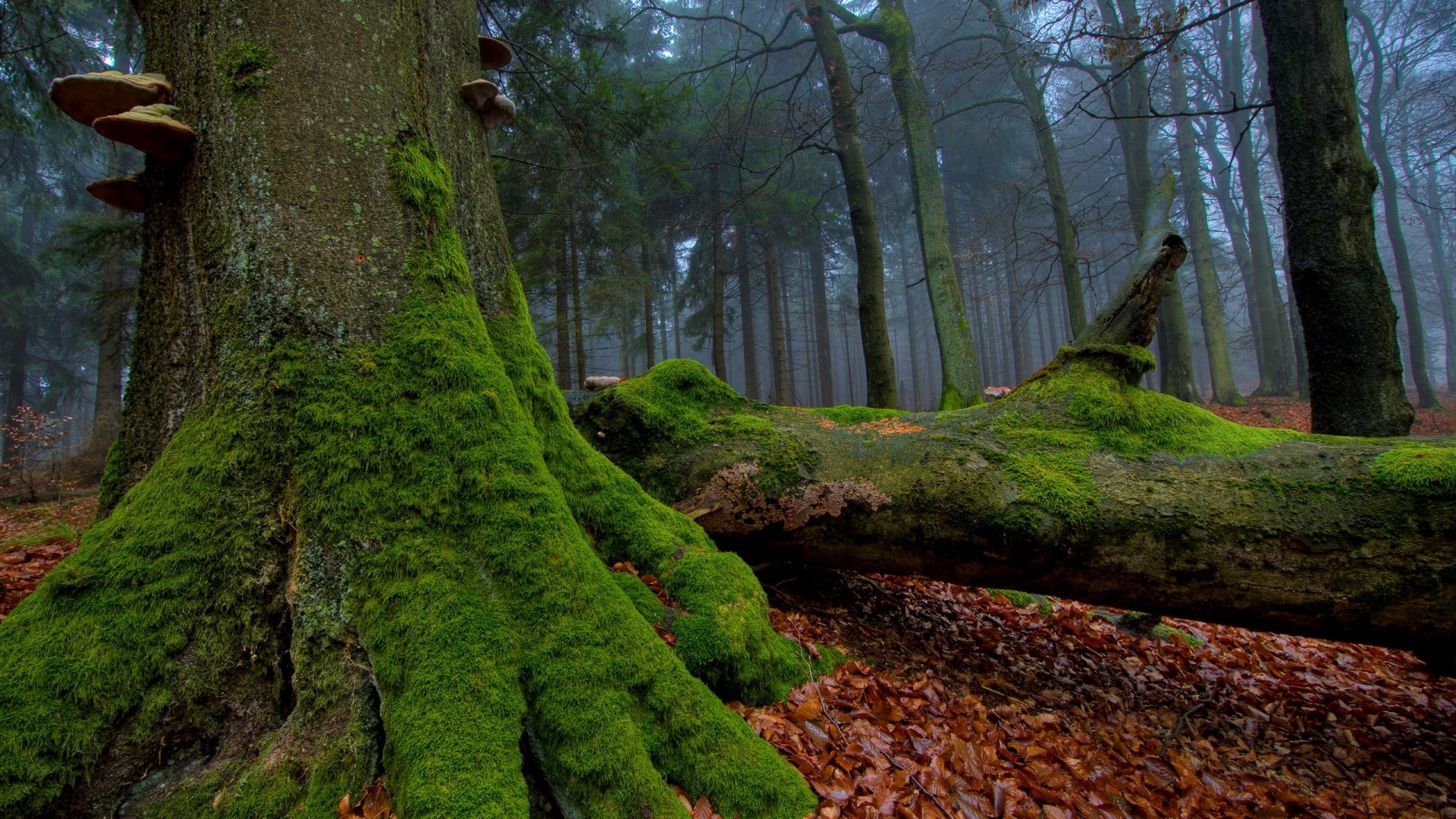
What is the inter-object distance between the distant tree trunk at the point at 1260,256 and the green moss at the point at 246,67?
2267 centimetres

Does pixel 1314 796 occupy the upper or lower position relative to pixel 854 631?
lower

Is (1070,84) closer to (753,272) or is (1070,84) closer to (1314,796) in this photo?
(753,272)

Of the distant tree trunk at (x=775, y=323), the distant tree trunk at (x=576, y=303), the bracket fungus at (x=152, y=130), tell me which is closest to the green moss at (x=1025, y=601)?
the bracket fungus at (x=152, y=130)

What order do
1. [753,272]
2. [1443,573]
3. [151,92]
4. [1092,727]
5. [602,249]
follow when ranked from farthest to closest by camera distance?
[753,272] < [602,249] < [1092,727] < [1443,573] < [151,92]

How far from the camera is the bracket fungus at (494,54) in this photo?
138 inches

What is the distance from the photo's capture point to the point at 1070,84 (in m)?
23.1

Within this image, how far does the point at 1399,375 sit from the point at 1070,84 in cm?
2468

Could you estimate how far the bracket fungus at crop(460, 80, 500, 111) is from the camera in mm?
3096

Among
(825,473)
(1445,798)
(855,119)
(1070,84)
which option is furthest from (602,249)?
(1070,84)

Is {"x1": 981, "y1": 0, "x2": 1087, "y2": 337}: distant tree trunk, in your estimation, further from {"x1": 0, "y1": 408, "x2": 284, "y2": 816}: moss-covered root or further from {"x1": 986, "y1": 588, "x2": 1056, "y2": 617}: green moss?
{"x1": 0, "y1": 408, "x2": 284, "y2": 816}: moss-covered root

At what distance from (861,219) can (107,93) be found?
28.8ft

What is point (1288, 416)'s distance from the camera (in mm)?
13688

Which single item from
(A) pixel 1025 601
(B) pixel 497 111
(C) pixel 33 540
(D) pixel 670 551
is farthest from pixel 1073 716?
(C) pixel 33 540

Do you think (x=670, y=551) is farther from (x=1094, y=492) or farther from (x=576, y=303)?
(x=576, y=303)
